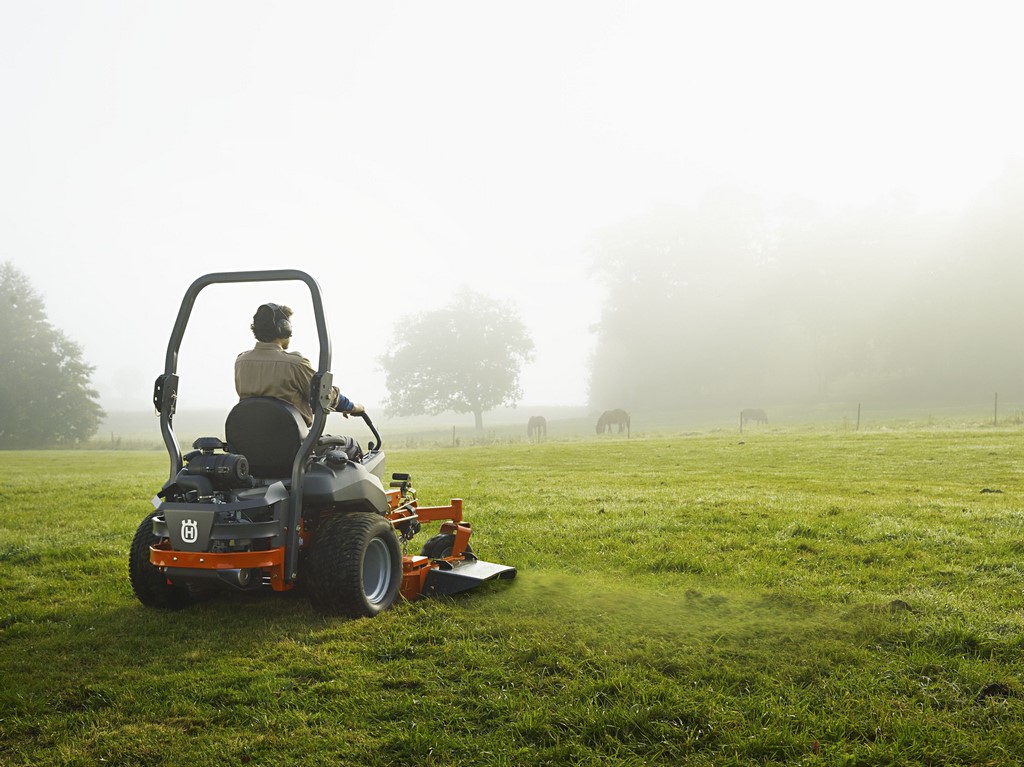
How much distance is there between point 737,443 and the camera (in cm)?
2875

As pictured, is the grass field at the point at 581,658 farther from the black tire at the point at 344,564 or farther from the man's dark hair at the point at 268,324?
the man's dark hair at the point at 268,324

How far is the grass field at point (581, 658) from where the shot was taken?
4328 mm

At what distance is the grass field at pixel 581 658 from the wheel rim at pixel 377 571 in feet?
0.93

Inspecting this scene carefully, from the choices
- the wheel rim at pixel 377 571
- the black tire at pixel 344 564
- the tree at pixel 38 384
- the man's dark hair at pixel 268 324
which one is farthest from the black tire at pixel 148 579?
the tree at pixel 38 384

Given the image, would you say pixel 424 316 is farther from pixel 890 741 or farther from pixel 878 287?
pixel 890 741

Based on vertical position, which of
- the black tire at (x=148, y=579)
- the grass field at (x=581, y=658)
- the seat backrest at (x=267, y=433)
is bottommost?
the grass field at (x=581, y=658)

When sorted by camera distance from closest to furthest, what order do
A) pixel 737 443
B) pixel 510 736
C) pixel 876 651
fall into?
pixel 510 736 < pixel 876 651 < pixel 737 443

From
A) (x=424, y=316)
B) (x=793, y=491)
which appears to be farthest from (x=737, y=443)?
(x=424, y=316)

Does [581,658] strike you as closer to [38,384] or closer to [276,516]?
[276,516]

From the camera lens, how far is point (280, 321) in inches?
262

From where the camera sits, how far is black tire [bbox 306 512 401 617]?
626cm

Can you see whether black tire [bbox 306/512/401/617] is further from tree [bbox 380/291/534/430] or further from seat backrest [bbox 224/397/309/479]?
tree [bbox 380/291/534/430]

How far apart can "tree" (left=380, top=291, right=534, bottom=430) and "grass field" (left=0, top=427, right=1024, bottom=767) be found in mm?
56134

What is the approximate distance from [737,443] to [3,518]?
22503 mm
